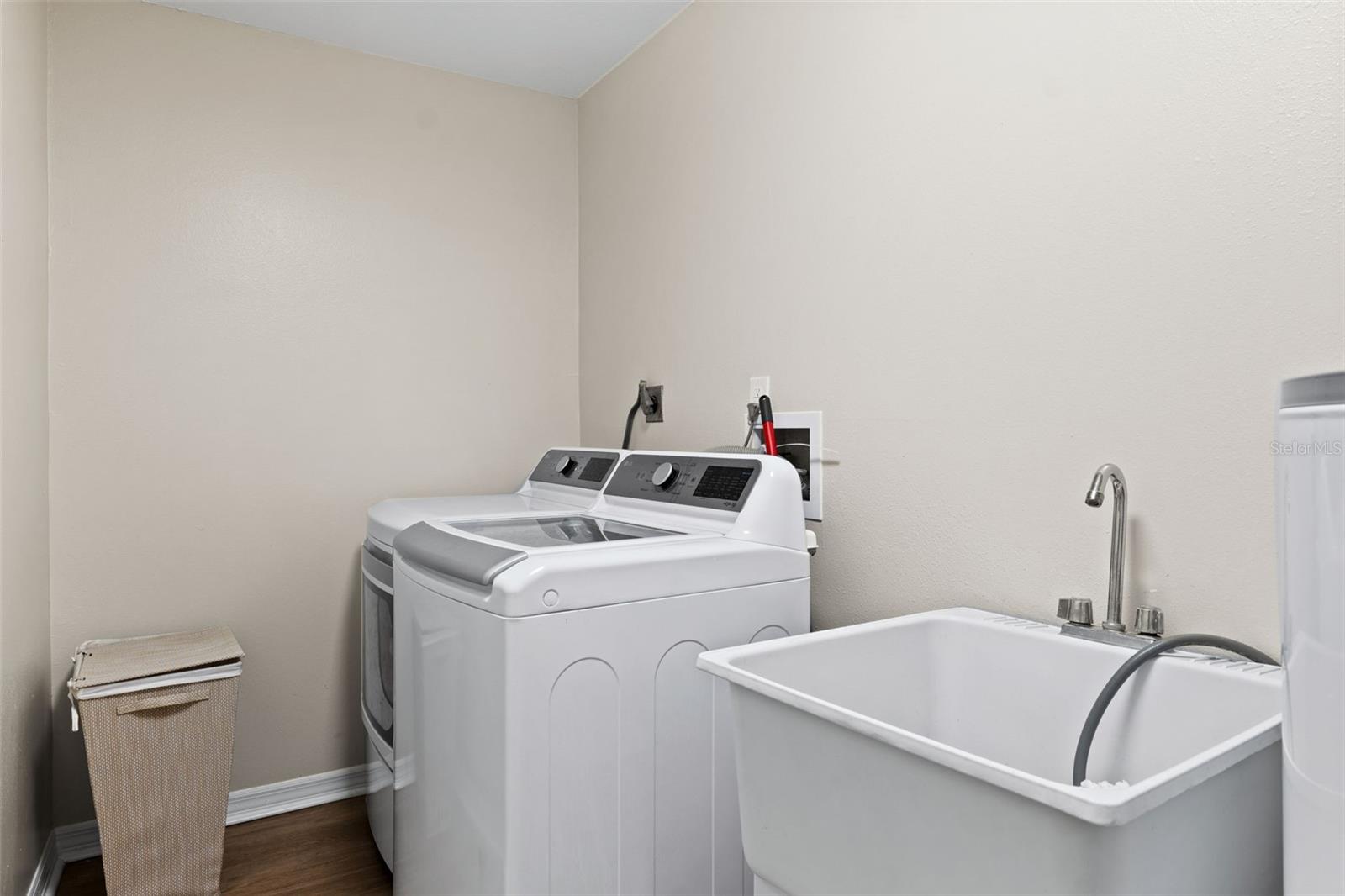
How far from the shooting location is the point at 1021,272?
132 cm

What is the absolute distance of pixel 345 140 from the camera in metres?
2.43

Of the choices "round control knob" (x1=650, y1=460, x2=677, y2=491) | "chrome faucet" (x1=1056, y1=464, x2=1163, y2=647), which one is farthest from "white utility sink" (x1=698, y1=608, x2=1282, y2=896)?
"round control knob" (x1=650, y1=460, x2=677, y2=491)

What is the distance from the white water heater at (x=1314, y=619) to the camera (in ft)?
1.65

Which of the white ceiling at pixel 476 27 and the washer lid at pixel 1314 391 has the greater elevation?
the white ceiling at pixel 476 27

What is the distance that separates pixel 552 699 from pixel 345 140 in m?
1.97

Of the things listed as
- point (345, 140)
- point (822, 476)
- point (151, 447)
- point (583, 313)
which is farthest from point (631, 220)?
point (151, 447)

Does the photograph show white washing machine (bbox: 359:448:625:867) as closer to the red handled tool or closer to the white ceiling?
the red handled tool

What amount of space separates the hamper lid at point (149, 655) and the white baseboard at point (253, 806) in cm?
45

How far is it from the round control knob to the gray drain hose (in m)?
0.94

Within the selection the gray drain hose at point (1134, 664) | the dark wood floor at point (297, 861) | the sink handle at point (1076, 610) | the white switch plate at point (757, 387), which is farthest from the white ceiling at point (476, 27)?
the dark wood floor at point (297, 861)

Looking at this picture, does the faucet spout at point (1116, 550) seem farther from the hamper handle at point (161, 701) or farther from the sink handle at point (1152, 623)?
the hamper handle at point (161, 701)

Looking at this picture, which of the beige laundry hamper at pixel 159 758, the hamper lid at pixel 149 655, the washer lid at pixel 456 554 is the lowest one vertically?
the beige laundry hamper at pixel 159 758

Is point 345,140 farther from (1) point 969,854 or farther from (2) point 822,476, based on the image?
(1) point 969,854

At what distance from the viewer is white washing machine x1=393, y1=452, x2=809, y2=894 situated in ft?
3.86
